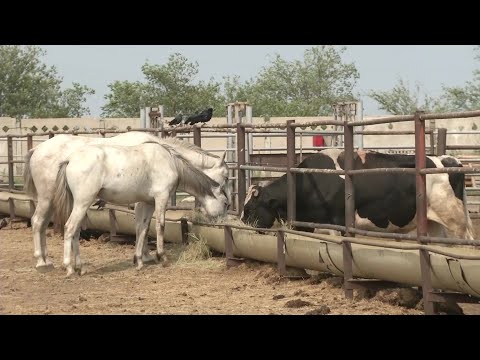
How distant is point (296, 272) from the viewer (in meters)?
8.91

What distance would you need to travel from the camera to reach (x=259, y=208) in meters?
10.3

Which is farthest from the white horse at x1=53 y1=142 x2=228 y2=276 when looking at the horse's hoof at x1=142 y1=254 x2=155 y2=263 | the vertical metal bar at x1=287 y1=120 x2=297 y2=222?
the vertical metal bar at x1=287 y1=120 x2=297 y2=222

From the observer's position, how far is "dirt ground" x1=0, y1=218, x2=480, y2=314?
7.45 meters

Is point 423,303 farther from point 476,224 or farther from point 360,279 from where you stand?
point 476,224

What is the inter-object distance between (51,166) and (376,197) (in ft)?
12.7

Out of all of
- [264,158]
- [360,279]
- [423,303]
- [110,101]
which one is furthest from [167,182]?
[110,101]

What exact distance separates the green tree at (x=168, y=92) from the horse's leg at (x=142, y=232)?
90.5 feet

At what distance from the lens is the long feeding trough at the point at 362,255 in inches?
257

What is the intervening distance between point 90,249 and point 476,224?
5.53 meters

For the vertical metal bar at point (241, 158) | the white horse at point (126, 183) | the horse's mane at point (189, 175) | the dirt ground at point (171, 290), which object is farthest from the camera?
the vertical metal bar at point (241, 158)

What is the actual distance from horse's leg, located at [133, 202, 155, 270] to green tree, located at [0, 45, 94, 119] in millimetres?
29478

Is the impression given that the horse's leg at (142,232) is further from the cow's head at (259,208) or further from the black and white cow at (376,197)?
the black and white cow at (376,197)

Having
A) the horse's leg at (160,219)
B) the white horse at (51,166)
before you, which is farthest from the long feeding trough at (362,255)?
the white horse at (51,166)

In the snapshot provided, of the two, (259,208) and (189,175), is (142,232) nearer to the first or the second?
(189,175)
